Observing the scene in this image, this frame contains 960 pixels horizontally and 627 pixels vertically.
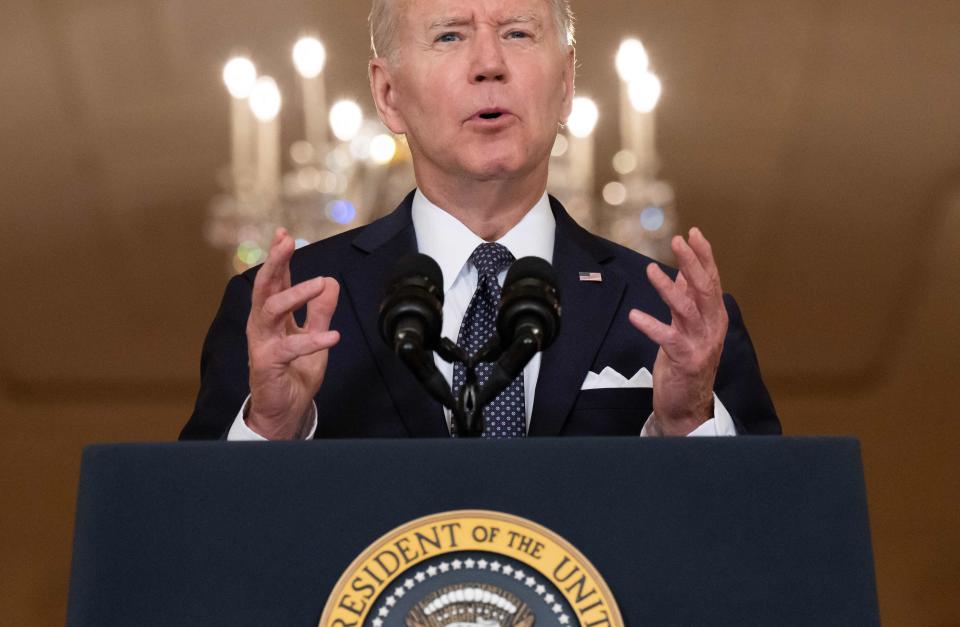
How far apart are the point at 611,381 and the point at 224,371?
1.67 ft

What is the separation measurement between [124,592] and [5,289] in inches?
210

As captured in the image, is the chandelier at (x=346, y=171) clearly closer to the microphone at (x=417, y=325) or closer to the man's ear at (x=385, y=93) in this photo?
the man's ear at (x=385, y=93)

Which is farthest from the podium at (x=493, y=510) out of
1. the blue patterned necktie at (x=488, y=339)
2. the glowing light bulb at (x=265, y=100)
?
the glowing light bulb at (x=265, y=100)

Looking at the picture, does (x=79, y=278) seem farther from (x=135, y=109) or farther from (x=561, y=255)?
(x=561, y=255)

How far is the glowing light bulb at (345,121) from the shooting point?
17.6 feet

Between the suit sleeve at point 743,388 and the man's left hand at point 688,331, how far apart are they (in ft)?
1.08

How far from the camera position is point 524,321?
1.08 metres

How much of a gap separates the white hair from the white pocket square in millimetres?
502

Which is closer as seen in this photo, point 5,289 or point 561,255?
point 561,255

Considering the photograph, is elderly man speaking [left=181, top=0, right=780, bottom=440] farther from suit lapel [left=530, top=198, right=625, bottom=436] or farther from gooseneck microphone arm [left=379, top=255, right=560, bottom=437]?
gooseneck microphone arm [left=379, top=255, right=560, bottom=437]

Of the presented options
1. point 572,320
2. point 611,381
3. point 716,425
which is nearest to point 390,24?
point 572,320

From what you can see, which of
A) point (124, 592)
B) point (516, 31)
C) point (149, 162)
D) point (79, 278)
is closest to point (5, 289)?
point (79, 278)

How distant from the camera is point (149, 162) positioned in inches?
232

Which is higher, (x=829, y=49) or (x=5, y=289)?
(x=829, y=49)
